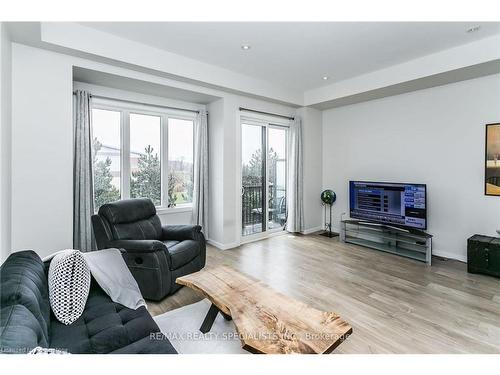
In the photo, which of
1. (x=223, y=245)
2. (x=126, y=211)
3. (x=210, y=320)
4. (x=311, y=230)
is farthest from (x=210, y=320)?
(x=311, y=230)

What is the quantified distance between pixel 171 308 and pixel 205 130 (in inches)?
114

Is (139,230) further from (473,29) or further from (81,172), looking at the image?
(473,29)

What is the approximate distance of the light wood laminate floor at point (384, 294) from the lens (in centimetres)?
202

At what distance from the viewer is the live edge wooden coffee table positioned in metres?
1.36

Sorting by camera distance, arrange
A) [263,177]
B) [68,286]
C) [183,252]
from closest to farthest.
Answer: [68,286]
[183,252]
[263,177]

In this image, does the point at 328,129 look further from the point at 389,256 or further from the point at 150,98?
the point at 150,98

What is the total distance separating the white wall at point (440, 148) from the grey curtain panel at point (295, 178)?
99 centimetres

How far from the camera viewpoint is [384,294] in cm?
276

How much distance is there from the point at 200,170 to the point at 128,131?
1218 mm

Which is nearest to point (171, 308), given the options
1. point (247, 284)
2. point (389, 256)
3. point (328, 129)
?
point (247, 284)

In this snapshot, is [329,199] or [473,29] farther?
[329,199]

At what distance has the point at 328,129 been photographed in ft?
18.0

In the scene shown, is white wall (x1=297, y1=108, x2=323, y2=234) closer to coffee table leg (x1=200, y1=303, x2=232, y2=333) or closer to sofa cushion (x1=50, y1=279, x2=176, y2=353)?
coffee table leg (x1=200, y1=303, x2=232, y2=333)

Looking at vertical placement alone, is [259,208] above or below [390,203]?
below
